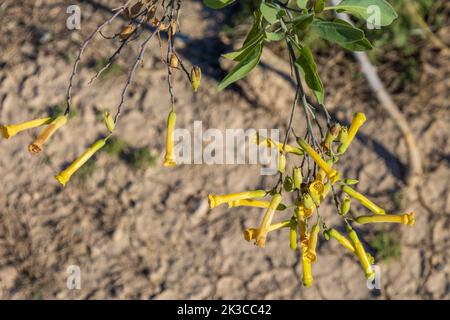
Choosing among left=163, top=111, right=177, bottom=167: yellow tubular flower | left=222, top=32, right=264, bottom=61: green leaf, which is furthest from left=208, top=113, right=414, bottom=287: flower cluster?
left=222, top=32, right=264, bottom=61: green leaf

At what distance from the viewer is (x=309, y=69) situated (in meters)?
1.46

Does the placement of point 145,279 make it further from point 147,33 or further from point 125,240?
point 147,33

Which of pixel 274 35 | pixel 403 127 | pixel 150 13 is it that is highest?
pixel 150 13

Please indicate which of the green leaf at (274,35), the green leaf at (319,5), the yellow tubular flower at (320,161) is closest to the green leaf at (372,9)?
the green leaf at (319,5)

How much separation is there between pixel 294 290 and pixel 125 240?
1005 millimetres

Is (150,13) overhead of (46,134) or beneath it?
overhead

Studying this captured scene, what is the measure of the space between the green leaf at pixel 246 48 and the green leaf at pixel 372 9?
33cm

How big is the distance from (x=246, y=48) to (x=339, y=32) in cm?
24

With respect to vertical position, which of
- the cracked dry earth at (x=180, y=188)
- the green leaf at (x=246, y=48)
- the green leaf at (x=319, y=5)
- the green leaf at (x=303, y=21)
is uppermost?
the green leaf at (x=319, y=5)

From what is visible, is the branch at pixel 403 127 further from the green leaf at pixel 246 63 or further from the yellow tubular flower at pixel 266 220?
the green leaf at pixel 246 63

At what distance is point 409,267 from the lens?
3.20 meters

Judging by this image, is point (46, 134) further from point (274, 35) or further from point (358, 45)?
point (358, 45)

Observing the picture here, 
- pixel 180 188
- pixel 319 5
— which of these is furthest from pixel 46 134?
pixel 180 188

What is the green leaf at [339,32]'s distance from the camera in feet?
4.69
